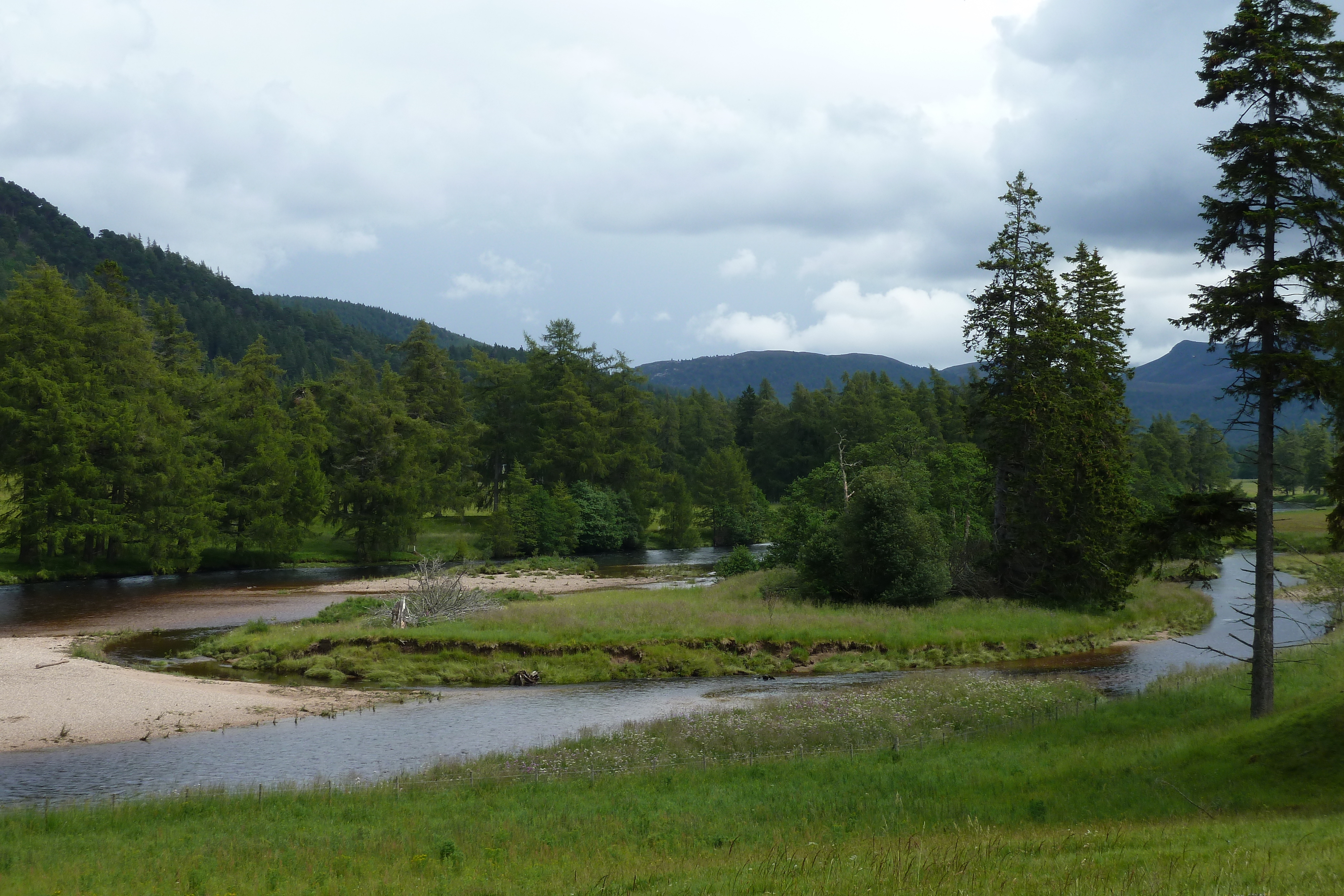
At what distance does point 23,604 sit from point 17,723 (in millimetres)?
28818

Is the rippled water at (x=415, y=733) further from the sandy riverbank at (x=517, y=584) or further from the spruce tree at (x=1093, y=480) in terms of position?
the sandy riverbank at (x=517, y=584)

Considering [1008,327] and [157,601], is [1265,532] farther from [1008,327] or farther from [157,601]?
[157,601]

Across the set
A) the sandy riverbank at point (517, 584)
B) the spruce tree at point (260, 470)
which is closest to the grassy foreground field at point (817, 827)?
the sandy riverbank at point (517, 584)

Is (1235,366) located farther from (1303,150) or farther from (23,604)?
(23,604)

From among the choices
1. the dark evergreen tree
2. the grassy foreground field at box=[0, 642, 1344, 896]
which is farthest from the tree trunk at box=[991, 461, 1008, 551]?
the dark evergreen tree

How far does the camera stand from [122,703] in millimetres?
28578

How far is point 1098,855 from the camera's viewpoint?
36.2 ft

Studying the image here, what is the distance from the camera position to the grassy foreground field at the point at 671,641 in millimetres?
35531

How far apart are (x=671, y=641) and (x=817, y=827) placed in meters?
23.1

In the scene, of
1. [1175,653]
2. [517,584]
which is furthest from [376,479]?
[1175,653]

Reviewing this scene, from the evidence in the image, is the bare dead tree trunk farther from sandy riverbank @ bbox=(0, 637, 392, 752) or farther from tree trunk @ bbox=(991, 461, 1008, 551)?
tree trunk @ bbox=(991, 461, 1008, 551)

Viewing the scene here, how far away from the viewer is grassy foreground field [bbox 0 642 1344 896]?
10719mm

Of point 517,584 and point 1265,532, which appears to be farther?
point 517,584

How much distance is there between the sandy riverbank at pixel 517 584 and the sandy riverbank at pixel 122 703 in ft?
80.7
